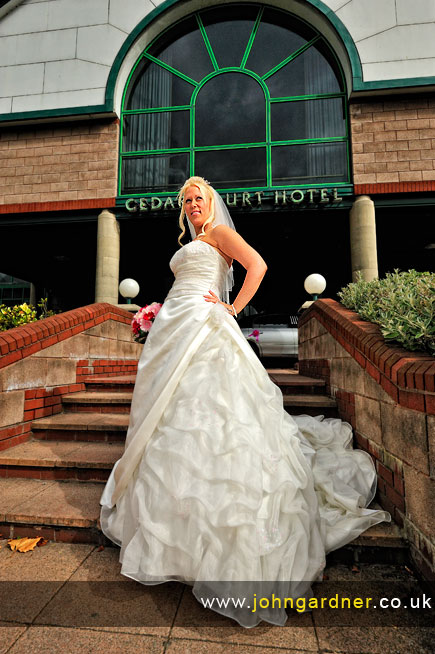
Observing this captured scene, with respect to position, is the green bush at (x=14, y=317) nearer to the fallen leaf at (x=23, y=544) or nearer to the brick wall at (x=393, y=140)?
the fallen leaf at (x=23, y=544)

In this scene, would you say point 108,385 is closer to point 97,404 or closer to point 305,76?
point 97,404

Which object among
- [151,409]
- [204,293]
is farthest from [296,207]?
[151,409]

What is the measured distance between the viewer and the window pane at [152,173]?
28.2 feet

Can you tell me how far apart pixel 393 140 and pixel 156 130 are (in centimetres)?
576

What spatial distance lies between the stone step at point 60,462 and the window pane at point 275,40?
9721mm

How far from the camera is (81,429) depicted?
10.9ft

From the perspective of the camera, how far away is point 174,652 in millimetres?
1326

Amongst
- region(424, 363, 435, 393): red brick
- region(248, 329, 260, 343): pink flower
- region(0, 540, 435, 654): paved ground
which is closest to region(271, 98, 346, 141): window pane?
region(248, 329, 260, 343): pink flower

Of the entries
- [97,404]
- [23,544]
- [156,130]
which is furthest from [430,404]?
[156,130]

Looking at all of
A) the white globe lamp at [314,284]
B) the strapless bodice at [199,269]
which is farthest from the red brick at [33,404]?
the white globe lamp at [314,284]

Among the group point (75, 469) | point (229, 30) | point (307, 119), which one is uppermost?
point (229, 30)

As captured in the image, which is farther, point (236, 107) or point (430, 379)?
point (236, 107)

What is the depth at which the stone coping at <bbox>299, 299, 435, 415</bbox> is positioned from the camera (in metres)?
1.77

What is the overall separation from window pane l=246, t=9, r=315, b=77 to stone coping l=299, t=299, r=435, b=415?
8.36m
